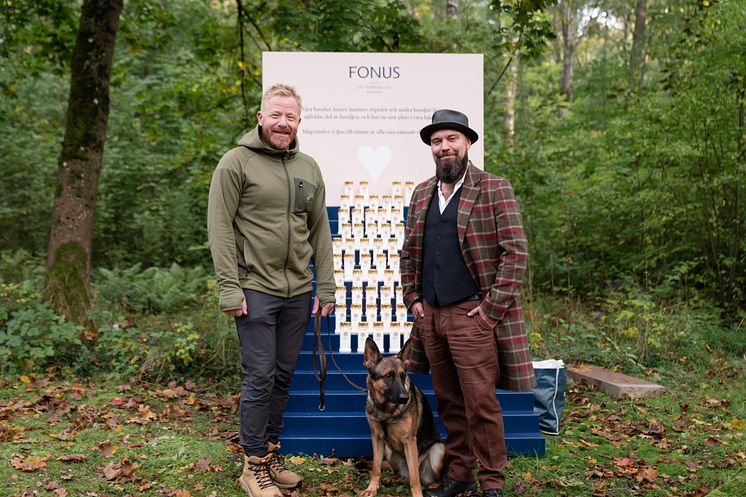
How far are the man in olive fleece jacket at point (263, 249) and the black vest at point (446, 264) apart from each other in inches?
28.1

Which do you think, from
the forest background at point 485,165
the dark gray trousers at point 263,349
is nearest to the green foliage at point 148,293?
the forest background at point 485,165

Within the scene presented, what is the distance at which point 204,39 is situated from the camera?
413 inches

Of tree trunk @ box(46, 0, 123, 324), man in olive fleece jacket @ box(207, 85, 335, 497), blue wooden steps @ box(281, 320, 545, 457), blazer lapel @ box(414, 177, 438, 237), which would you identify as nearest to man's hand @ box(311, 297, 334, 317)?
man in olive fleece jacket @ box(207, 85, 335, 497)

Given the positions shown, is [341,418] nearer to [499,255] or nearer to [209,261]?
[499,255]

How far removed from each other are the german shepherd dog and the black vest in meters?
0.47

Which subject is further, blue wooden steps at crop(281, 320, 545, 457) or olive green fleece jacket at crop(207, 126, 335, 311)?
blue wooden steps at crop(281, 320, 545, 457)

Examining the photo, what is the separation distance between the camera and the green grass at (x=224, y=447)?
4152mm

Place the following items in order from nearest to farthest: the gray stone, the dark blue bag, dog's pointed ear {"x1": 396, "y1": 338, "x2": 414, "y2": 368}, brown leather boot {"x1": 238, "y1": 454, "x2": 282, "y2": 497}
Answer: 1. brown leather boot {"x1": 238, "y1": 454, "x2": 282, "y2": 497}
2. dog's pointed ear {"x1": 396, "y1": 338, "x2": 414, "y2": 368}
3. the dark blue bag
4. the gray stone

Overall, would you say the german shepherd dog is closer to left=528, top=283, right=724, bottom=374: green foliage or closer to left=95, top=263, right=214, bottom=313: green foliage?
left=528, top=283, right=724, bottom=374: green foliage

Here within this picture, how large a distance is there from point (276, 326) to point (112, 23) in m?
5.12

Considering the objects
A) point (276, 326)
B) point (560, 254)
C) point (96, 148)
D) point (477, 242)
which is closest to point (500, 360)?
point (477, 242)

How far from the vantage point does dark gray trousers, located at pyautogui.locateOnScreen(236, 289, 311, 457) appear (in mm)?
3775

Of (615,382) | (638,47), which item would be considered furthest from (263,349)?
(638,47)

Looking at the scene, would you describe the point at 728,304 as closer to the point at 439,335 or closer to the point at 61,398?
the point at 439,335
